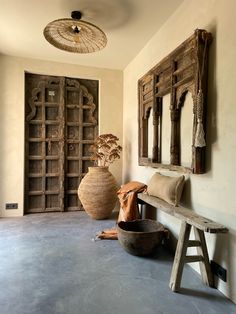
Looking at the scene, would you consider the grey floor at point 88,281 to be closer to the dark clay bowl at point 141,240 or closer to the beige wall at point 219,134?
the dark clay bowl at point 141,240

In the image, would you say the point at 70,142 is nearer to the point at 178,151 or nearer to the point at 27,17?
the point at 27,17

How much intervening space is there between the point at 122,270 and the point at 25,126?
122 inches

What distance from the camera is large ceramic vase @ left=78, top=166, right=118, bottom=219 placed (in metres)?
3.89

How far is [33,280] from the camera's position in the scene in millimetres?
2111

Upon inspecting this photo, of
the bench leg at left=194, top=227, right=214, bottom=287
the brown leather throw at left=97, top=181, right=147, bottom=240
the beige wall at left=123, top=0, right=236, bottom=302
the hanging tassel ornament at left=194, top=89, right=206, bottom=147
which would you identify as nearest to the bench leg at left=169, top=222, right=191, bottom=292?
the bench leg at left=194, top=227, right=214, bottom=287

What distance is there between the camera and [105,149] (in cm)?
445

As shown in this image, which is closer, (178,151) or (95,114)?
(178,151)

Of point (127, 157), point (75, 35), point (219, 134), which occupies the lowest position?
point (127, 157)

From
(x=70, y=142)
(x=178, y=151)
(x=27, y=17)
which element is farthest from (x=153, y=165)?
(x=27, y=17)

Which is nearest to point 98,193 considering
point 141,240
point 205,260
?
point 141,240

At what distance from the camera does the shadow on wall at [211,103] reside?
211cm

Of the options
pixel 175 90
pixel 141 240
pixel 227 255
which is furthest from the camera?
pixel 175 90

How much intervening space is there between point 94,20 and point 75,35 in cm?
42

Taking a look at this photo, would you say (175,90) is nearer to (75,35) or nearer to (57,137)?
(75,35)
